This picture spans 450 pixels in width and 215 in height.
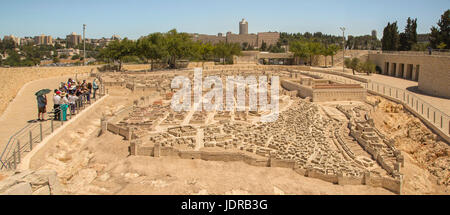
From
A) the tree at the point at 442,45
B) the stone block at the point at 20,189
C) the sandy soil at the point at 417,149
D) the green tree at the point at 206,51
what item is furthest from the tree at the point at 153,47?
the stone block at the point at 20,189

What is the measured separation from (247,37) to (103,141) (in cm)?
11376

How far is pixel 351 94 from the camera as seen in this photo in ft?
95.0

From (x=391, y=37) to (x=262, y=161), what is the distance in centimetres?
4104

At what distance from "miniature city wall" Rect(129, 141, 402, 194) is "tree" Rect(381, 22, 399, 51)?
39874 millimetres

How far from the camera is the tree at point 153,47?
44062 millimetres

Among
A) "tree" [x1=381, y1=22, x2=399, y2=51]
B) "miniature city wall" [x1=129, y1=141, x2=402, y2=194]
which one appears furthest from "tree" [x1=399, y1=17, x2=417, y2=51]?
"miniature city wall" [x1=129, y1=141, x2=402, y2=194]

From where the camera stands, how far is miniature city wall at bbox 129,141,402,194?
12484mm

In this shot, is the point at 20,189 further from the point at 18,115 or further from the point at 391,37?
the point at 391,37

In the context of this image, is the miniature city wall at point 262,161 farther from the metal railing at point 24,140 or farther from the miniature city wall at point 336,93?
the miniature city wall at point 336,93

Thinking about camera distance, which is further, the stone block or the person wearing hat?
the person wearing hat

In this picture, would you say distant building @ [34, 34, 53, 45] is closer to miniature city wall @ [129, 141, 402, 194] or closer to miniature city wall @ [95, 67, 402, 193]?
miniature city wall @ [95, 67, 402, 193]

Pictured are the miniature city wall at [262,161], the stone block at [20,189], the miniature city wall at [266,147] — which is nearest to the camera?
the stone block at [20,189]

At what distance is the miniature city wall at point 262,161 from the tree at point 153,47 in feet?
101
